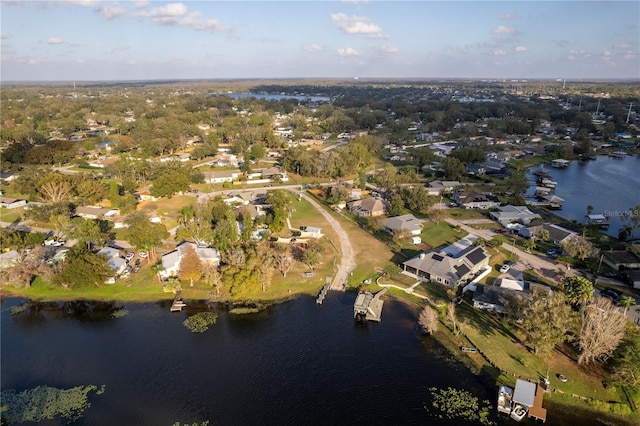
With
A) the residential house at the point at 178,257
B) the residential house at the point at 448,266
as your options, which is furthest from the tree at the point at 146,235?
the residential house at the point at 448,266

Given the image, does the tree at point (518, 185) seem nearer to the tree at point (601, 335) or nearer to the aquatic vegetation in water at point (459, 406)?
the tree at point (601, 335)

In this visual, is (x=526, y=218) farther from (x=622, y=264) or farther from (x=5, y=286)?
(x=5, y=286)

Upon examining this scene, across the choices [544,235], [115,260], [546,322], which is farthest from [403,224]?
[115,260]

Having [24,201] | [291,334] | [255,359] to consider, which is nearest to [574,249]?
[291,334]

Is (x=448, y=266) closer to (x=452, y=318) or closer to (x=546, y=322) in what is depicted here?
(x=452, y=318)

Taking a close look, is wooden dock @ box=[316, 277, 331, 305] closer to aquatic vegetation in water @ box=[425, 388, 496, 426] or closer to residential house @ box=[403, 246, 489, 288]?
residential house @ box=[403, 246, 489, 288]
